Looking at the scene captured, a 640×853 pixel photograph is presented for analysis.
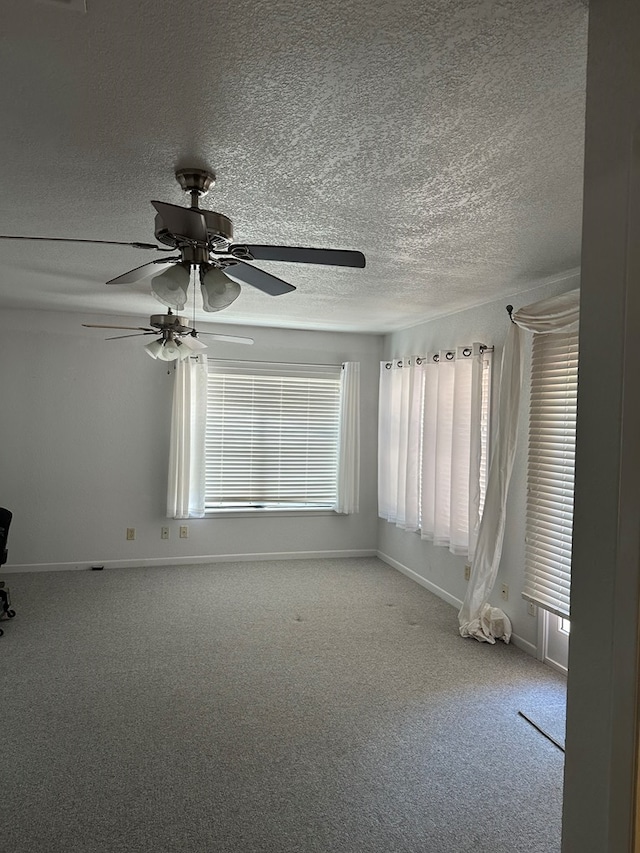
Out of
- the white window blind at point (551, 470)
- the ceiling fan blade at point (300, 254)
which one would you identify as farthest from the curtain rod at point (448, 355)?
Answer: the ceiling fan blade at point (300, 254)

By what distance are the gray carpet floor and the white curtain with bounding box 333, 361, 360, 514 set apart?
5.33 feet

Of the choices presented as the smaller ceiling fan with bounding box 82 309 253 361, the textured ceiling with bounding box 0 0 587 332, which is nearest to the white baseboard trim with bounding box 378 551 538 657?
the textured ceiling with bounding box 0 0 587 332

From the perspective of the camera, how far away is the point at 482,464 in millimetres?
4676

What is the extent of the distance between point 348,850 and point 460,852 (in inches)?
16.5

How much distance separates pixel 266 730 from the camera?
3098mm

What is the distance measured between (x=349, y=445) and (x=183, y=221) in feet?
16.1

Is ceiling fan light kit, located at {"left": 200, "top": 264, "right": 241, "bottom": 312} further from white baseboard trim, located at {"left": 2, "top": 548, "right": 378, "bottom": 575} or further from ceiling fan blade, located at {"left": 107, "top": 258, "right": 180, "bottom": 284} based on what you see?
white baseboard trim, located at {"left": 2, "top": 548, "right": 378, "bottom": 575}

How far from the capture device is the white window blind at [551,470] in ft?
12.1

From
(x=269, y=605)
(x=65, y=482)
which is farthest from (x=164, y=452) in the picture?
(x=269, y=605)

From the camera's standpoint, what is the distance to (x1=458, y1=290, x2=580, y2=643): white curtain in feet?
13.6

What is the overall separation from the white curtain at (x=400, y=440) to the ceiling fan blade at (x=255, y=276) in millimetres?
3301

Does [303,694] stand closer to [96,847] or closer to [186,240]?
[96,847]

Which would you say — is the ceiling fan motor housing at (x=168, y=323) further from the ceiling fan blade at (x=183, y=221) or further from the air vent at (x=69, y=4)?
the air vent at (x=69, y=4)

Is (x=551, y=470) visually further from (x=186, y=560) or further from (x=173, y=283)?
(x=186, y=560)
